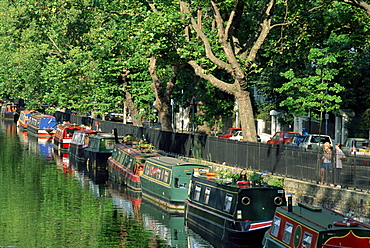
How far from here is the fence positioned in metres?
27.5

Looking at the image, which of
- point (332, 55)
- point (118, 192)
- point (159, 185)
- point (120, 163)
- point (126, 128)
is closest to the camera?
point (159, 185)

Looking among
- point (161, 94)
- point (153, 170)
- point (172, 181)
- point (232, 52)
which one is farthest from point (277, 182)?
point (161, 94)

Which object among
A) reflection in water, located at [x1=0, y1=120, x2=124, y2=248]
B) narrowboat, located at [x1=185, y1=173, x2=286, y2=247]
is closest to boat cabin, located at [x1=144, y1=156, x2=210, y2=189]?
reflection in water, located at [x1=0, y1=120, x2=124, y2=248]

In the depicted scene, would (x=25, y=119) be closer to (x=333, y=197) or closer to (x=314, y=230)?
(x=333, y=197)

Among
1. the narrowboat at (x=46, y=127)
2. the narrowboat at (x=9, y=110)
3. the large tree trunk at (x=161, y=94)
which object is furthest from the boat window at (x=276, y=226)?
the narrowboat at (x=9, y=110)

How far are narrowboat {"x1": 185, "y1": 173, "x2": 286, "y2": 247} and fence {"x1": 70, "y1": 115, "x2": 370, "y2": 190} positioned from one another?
375 centimetres

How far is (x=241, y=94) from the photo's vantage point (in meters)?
34.0

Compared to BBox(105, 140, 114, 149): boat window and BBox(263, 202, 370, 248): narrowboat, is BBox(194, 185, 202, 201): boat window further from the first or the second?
BBox(105, 140, 114, 149): boat window

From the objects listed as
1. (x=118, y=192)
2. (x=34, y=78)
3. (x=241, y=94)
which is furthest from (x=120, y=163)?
(x=34, y=78)

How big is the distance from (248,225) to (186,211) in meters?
5.79

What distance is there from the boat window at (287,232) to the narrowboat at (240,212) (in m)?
3.34

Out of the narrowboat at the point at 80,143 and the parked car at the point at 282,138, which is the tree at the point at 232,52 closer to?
the parked car at the point at 282,138

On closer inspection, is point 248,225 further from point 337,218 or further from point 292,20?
point 292,20

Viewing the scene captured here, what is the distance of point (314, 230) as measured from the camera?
19219mm
